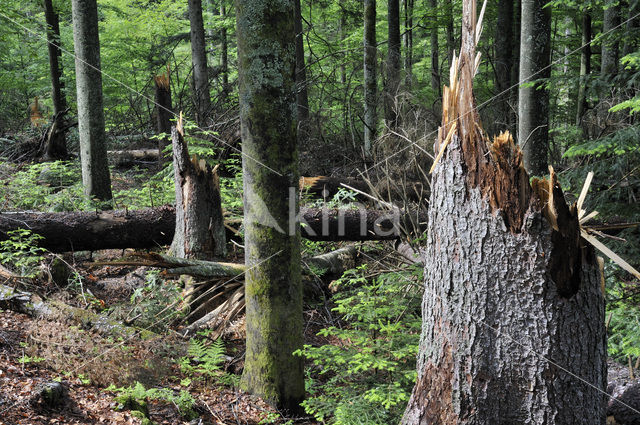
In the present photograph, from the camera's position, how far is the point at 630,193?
5.48m

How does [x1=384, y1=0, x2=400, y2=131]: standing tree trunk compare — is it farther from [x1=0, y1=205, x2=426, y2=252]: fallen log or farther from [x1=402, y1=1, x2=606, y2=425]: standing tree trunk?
[x1=402, y1=1, x2=606, y2=425]: standing tree trunk

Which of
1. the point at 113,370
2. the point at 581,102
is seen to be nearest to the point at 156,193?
the point at 113,370

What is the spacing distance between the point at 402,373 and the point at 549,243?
1.93 m

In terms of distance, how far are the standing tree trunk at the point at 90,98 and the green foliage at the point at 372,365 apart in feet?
18.6

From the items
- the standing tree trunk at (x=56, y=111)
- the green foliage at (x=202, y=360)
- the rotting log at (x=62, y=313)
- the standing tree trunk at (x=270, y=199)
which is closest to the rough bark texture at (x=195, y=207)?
the rotting log at (x=62, y=313)

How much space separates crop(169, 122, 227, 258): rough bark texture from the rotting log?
61.3 inches

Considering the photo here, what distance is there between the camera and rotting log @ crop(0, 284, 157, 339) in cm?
461

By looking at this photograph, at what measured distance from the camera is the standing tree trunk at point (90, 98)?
778cm

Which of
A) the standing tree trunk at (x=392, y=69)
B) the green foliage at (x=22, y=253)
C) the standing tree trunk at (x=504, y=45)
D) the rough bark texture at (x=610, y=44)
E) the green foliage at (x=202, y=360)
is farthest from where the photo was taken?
the standing tree trunk at (x=504, y=45)

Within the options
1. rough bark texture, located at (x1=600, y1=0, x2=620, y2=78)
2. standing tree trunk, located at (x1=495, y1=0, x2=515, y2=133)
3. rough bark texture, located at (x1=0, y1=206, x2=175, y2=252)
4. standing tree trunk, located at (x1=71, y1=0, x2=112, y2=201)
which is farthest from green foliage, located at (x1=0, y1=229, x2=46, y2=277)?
standing tree trunk, located at (x1=495, y1=0, x2=515, y2=133)

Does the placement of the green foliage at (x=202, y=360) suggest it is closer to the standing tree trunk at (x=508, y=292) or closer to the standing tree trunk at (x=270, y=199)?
the standing tree trunk at (x=270, y=199)

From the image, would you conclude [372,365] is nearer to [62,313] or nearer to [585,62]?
[62,313]

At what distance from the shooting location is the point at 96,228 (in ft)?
21.4

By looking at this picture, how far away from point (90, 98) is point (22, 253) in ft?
11.1
